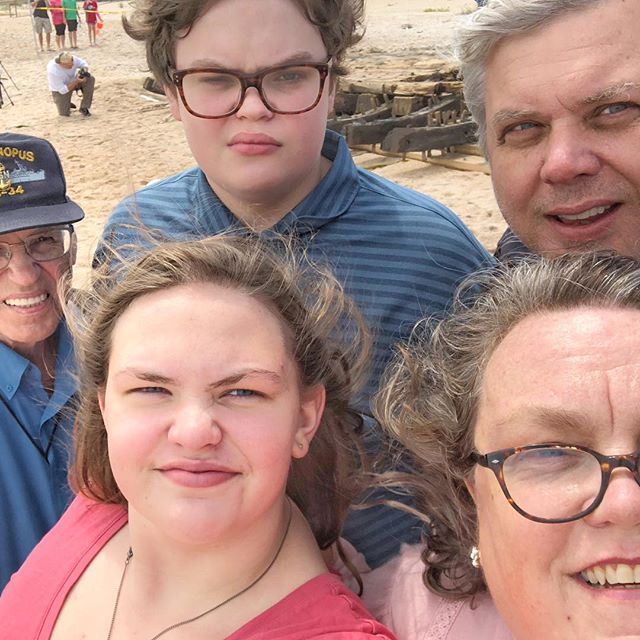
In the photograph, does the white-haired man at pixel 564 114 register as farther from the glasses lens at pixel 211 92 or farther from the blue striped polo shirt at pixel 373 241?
the glasses lens at pixel 211 92

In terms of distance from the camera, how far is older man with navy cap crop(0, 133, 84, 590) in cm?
260

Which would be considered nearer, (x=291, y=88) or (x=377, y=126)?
(x=291, y=88)

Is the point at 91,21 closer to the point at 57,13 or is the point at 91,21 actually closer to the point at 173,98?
the point at 57,13

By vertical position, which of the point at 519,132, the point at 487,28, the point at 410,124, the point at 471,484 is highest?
the point at 487,28

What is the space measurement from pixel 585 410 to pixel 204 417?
0.79m

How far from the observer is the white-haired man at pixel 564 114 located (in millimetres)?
2221

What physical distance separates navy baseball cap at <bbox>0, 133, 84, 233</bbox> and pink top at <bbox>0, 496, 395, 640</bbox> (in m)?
1.02

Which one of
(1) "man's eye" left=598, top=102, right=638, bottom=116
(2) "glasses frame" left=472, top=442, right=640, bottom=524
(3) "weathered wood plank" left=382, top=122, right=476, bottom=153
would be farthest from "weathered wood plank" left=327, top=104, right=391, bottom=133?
(2) "glasses frame" left=472, top=442, right=640, bottom=524

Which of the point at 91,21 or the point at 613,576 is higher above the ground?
the point at 613,576

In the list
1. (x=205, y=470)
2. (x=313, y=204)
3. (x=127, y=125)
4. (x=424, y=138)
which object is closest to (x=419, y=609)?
(x=205, y=470)

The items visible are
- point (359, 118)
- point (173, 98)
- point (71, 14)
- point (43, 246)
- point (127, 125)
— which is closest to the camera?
point (173, 98)

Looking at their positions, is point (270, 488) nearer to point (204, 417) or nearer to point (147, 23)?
point (204, 417)

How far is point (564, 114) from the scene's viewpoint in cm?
230

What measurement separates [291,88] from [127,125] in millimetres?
14672
